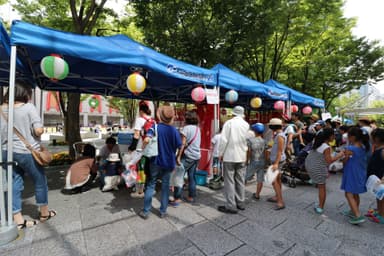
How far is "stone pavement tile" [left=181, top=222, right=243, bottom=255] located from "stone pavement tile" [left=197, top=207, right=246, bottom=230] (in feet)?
0.44

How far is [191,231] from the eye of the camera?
248 cm

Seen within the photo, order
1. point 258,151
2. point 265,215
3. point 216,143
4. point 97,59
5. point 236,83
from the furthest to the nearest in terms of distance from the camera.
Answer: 1. point 236,83
2. point 216,143
3. point 258,151
4. point 265,215
5. point 97,59

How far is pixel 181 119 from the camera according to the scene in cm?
628

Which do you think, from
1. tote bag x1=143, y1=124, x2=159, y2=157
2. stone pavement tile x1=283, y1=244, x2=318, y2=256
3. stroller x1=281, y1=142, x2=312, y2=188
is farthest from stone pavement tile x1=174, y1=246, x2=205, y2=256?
stroller x1=281, y1=142, x2=312, y2=188

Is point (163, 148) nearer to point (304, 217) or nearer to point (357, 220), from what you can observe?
point (304, 217)

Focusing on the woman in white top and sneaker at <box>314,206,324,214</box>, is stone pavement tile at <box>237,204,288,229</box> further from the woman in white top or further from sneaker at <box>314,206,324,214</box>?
the woman in white top

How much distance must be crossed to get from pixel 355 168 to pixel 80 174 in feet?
15.6

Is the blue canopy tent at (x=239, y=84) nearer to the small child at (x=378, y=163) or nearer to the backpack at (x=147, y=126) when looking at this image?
the backpack at (x=147, y=126)

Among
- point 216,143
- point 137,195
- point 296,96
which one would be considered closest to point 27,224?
point 137,195

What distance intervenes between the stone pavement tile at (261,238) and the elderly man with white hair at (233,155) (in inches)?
16.5

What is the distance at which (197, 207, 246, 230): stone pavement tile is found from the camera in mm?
2674

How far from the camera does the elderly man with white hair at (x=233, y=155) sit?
9.51ft

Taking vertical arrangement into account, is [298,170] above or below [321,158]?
below

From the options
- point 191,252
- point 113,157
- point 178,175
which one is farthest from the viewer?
point 113,157
